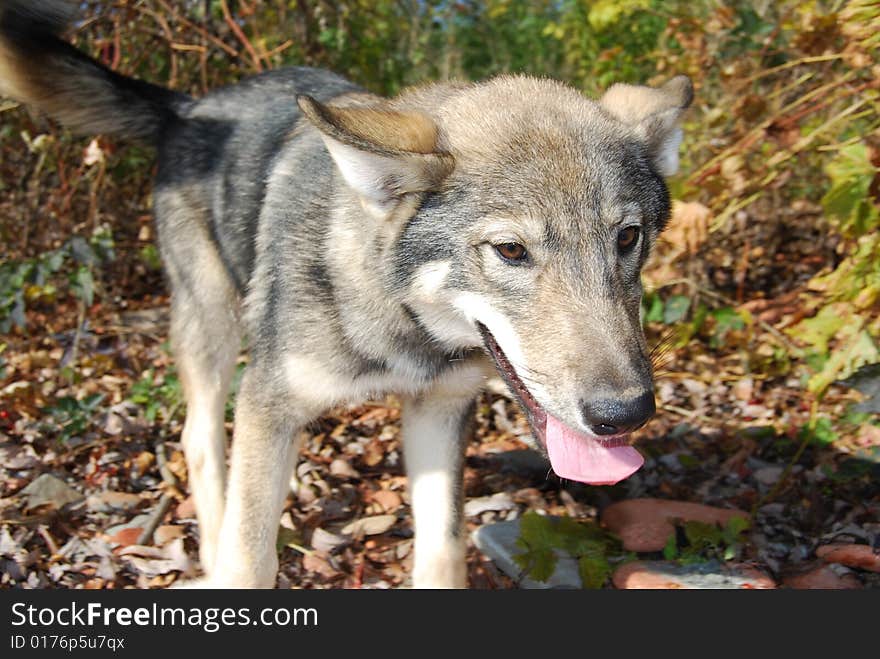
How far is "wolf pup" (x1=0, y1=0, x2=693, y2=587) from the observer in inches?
100

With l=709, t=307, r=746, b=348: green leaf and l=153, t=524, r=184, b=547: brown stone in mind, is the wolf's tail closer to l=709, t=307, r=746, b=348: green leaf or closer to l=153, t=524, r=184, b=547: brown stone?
l=153, t=524, r=184, b=547: brown stone

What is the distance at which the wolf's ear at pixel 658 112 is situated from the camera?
302cm

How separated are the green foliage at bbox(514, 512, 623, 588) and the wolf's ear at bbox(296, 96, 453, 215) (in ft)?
4.56

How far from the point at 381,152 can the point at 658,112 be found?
40.3 inches

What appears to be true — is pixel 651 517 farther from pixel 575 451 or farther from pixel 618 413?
pixel 618 413

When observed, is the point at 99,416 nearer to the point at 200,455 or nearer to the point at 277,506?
the point at 200,455

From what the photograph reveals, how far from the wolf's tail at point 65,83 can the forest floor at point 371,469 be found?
4.28 ft

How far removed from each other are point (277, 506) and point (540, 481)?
1.49 meters

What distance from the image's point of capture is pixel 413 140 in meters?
2.74

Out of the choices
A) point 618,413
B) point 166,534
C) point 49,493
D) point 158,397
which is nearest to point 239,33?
point 158,397

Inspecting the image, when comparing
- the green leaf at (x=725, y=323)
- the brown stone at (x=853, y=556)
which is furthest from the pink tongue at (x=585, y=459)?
the green leaf at (x=725, y=323)

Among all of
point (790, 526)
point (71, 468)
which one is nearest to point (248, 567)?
point (71, 468)

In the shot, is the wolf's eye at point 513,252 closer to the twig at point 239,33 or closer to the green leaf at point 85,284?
the green leaf at point 85,284

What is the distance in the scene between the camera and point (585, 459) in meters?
2.68
